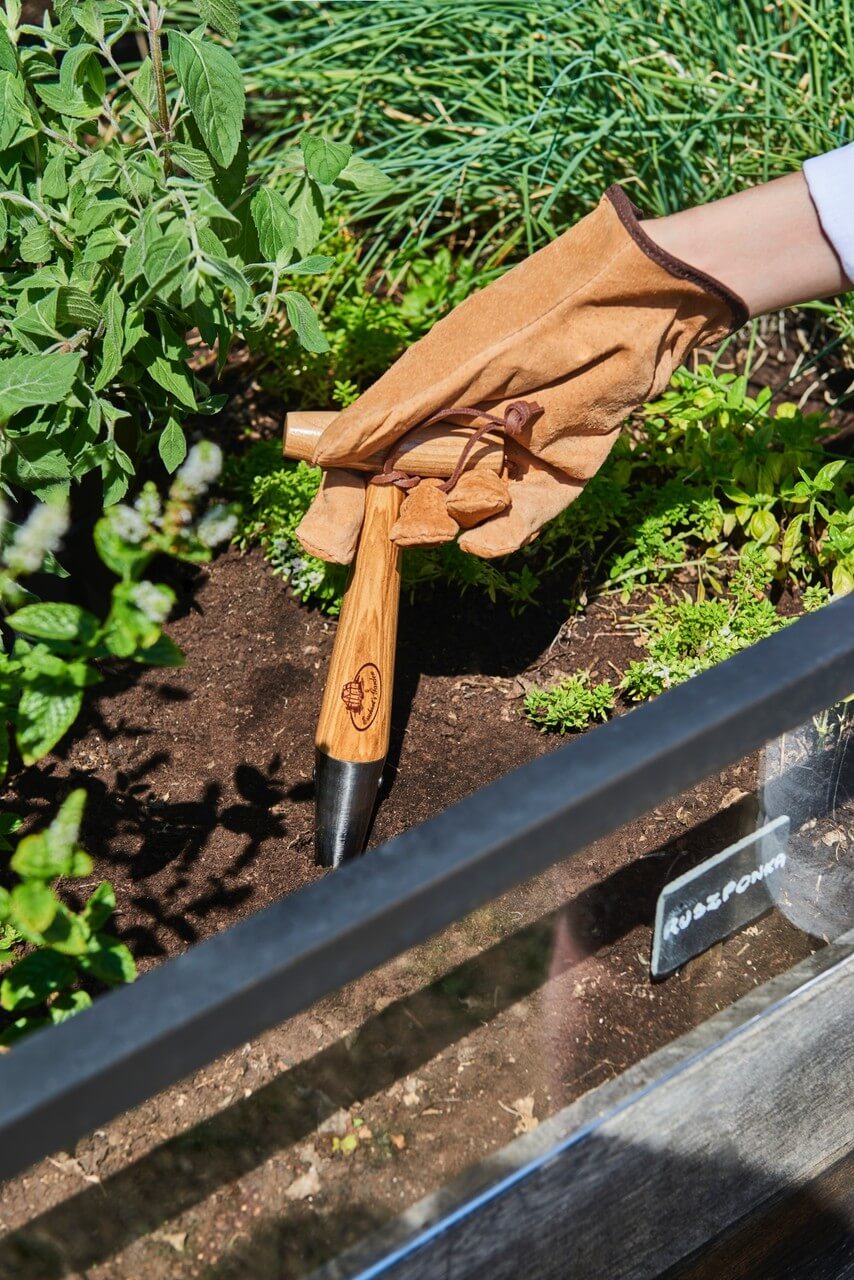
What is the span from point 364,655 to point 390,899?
2.84 ft

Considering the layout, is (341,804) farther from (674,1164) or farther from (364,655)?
(674,1164)

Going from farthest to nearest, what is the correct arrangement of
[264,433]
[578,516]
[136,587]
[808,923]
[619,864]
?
1. [264,433]
2. [578,516]
3. [808,923]
4. [619,864]
5. [136,587]

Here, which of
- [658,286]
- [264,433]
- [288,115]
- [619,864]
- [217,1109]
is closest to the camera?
[217,1109]

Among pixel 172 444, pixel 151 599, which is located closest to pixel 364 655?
pixel 172 444

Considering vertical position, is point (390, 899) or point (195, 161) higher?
point (195, 161)

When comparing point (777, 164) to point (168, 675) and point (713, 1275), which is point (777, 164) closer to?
point (168, 675)

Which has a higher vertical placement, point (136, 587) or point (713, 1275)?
point (136, 587)

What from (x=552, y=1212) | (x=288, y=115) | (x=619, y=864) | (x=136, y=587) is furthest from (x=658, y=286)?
(x=288, y=115)

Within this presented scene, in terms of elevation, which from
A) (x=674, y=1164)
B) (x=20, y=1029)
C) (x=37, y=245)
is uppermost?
(x=37, y=245)

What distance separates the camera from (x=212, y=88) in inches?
50.5

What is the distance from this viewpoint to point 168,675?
192 centimetres

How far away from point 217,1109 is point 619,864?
419mm

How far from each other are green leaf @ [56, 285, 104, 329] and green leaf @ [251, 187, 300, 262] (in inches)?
8.7

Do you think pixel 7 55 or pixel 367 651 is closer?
pixel 7 55
